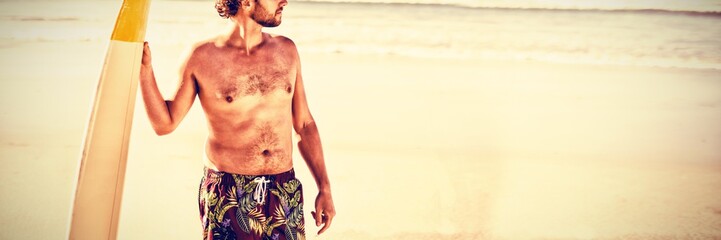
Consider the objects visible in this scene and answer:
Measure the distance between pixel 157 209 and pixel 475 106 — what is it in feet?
15.0

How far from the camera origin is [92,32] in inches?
462

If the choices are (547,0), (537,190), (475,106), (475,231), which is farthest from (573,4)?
(475,231)

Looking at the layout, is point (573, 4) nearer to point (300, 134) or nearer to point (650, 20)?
point (650, 20)

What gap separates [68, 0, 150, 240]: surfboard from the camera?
6.76 feet

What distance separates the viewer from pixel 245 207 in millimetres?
2564

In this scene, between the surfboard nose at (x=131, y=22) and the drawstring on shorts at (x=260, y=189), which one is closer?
the surfboard nose at (x=131, y=22)

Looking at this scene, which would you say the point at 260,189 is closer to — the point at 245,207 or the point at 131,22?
the point at 245,207

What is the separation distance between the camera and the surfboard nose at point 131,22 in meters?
2.11

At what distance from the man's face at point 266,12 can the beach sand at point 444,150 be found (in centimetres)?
54

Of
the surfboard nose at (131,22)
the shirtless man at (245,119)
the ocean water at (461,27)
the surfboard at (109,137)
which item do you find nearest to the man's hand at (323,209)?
the shirtless man at (245,119)

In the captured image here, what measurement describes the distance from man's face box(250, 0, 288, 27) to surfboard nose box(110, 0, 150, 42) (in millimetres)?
482

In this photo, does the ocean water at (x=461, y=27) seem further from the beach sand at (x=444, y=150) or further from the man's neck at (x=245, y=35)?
the man's neck at (x=245, y=35)

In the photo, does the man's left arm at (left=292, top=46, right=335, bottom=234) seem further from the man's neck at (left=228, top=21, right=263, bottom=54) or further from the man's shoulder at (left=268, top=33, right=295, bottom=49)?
the man's neck at (left=228, top=21, right=263, bottom=54)

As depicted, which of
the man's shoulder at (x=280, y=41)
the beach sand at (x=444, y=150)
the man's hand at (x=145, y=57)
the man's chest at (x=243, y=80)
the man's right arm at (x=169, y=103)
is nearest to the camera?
the man's hand at (x=145, y=57)
